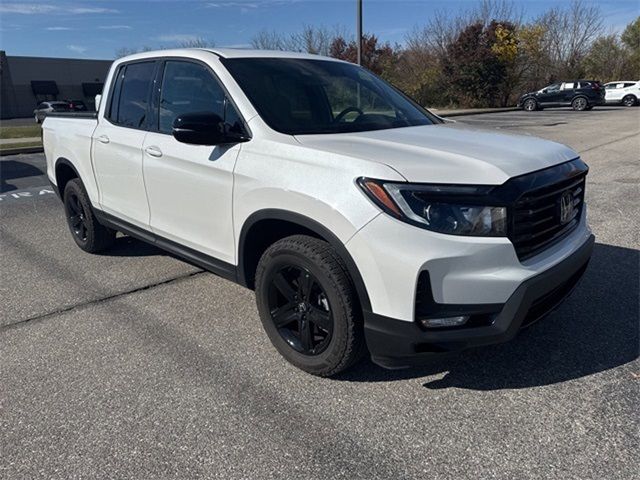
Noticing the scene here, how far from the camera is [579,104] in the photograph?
3061 cm

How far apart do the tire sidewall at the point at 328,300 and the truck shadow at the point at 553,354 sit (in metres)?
0.23

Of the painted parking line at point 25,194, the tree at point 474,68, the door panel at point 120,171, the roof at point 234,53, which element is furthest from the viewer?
the tree at point 474,68

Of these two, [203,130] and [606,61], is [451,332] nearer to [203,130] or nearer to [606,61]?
[203,130]

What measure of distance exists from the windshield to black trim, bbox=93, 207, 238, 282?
0.99m

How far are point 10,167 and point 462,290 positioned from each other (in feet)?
42.9

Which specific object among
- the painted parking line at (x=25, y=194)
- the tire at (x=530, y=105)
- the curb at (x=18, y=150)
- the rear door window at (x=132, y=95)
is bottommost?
the tire at (x=530, y=105)

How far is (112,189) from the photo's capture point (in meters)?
4.43

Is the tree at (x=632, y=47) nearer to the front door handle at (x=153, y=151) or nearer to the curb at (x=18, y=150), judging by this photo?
the curb at (x=18, y=150)

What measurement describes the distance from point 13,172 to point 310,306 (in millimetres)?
11233

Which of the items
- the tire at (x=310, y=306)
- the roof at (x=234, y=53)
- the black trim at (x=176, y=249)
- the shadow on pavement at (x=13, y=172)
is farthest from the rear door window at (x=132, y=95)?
the shadow on pavement at (x=13, y=172)

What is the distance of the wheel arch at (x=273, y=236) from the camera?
2.53m

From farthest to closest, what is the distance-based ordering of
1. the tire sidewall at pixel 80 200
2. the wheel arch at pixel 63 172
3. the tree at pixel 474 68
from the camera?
the tree at pixel 474 68, the wheel arch at pixel 63 172, the tire sidewall at pixel 80 200

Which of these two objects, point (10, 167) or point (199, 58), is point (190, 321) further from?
point (10, 167)

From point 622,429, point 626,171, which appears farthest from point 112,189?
point 626,171
